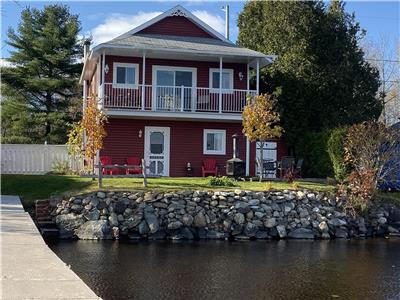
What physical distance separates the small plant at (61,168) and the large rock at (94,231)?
28.5 feet

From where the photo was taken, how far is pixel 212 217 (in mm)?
16906

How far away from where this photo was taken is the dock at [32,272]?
6.73m

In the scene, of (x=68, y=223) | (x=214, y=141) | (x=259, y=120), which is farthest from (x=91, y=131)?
(x=214, y=141)

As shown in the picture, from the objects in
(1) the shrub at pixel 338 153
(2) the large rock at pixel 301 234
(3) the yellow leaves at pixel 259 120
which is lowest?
(2) the large rock at pixel 301 234

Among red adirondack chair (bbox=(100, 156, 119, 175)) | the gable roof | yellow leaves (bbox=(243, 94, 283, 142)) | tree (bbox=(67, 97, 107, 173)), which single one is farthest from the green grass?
the gable roof

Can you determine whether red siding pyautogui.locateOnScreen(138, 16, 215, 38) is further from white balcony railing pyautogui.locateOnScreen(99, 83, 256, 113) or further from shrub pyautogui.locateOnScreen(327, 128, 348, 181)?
shrub pyautogui.locateOnScreen(327, 128, 348, 181)

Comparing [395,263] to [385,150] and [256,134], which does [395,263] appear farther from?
[256,134]

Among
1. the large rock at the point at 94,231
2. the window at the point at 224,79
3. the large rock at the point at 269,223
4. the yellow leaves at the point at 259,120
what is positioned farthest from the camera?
the window at the point at 224,79

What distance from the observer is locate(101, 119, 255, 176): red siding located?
24.5 meters

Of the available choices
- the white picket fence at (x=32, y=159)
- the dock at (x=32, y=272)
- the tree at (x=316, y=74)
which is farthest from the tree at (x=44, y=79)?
the dock at (x=32, y=272)

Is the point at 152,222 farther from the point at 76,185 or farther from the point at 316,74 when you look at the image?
the point at 316,74

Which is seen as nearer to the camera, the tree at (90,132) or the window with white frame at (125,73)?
the tree at (90,132)

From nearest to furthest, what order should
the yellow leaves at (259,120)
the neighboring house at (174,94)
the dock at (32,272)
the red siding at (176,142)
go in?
the dock at (32,272), the yellow leaves at (259,120), the neighboring house at (174,94), the red siding at (176,142)

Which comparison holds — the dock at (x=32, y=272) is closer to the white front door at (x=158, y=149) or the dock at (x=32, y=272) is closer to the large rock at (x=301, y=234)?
the large rock at (x=301, y=234)
